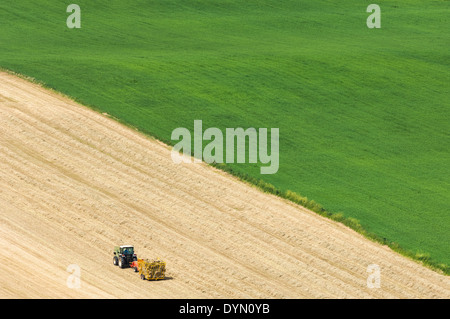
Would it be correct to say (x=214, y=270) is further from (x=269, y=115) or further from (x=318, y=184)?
(x=269, y=115)

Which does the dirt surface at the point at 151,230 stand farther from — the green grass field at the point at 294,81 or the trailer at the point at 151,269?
the green grass field at the point at 294,81

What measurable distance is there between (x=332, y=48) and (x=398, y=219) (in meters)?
25.9

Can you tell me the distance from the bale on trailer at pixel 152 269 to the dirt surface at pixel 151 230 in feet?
1.02

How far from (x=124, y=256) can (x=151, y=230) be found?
3.87m

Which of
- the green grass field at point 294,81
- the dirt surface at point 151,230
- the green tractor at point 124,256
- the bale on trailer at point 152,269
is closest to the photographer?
the bale on trailer at point 152,269

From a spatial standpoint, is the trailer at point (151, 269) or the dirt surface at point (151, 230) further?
the dirt surface at point (151, 230)

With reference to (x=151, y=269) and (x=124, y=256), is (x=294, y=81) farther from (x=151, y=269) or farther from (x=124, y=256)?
(x=151, y=269)

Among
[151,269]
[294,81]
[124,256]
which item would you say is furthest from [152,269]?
[294,81]

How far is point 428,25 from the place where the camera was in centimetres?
7375

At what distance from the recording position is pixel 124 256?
33875 mm

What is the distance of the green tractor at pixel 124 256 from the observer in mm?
33875

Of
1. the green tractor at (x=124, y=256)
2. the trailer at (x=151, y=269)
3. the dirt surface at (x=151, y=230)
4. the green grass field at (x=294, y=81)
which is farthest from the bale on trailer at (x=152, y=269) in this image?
the green grass field at (x=294, y=81)

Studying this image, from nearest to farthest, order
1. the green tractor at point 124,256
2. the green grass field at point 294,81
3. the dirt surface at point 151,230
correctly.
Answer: the dirt surface at point 151,230 < the green tractor at point 124,256 < the green grass field at point 294,81
